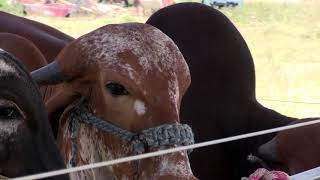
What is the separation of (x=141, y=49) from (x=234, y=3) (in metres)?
9.46

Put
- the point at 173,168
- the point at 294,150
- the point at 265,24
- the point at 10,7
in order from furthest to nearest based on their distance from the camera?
the point at 265,24 < the point at 10,7 < the point at 294,150 < the point at 173,168

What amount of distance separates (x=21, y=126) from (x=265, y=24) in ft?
32.7

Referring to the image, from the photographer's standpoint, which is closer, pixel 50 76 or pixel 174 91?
pixel 174 91

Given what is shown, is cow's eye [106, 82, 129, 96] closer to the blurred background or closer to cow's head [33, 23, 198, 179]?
cow's head [33, 23, 198, 179]

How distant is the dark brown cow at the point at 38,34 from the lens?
9.55ft

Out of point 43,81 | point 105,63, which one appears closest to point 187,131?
point 105,63

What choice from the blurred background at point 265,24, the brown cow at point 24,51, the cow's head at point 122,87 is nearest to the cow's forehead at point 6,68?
the cow's head at point 122,87

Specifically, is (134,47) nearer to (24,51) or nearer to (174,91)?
(174,91)

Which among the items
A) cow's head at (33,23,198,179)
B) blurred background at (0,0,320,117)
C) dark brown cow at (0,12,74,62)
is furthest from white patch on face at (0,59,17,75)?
blurred background at (0,0,320,117)

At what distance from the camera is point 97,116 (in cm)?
187

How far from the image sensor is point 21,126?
1403mm

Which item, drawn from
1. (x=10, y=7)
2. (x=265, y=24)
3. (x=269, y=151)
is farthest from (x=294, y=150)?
(x=265, y=24)

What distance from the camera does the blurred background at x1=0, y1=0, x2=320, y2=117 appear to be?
782cm

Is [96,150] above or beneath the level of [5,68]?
beneath
